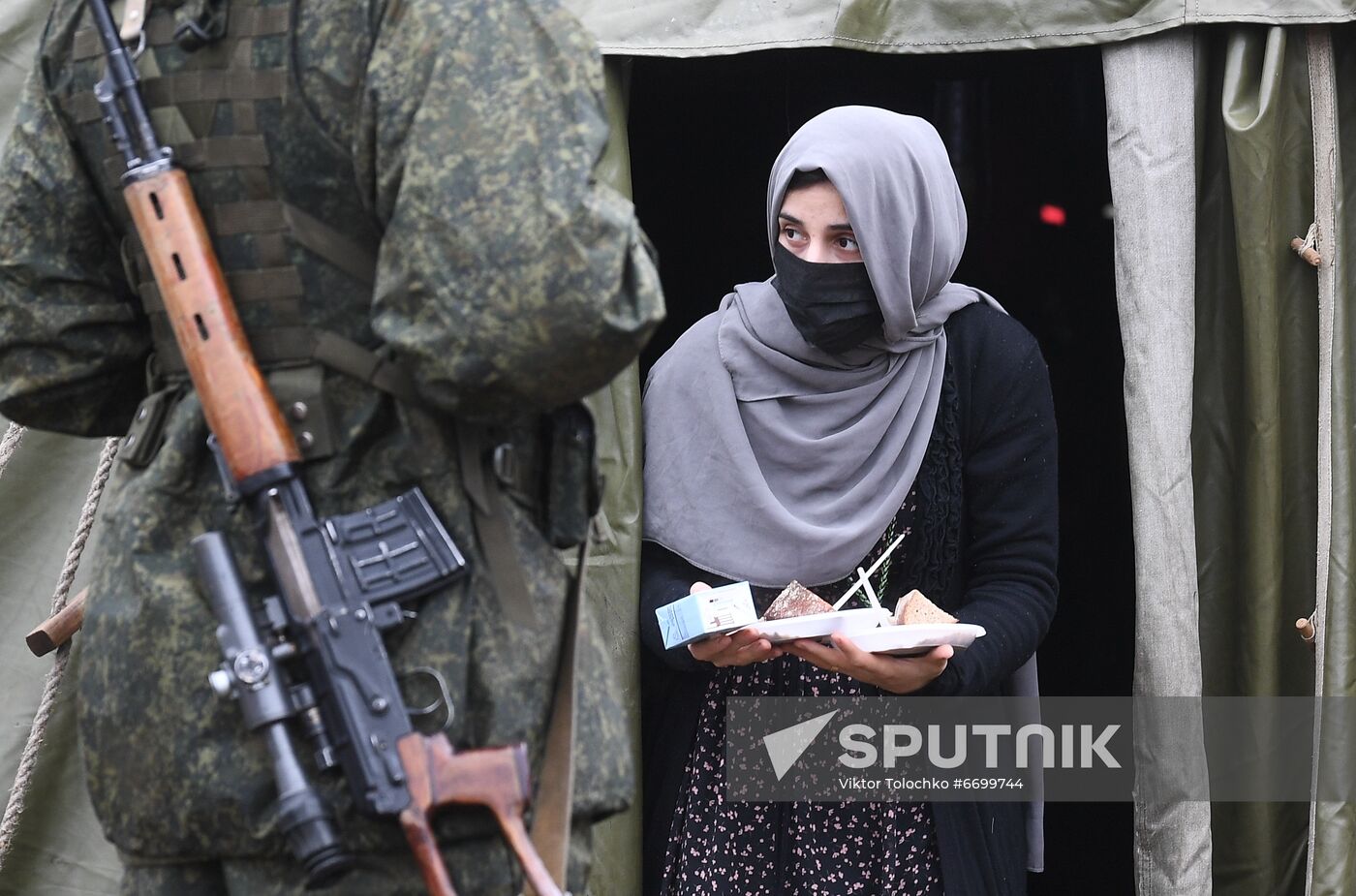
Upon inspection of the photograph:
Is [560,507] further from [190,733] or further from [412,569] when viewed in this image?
[190,733]

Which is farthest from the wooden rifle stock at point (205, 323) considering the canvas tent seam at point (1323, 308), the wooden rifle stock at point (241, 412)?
the canvas tent seam at point (1323, 308)

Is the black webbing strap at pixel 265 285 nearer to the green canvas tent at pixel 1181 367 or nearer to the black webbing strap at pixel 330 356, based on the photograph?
the black webbing strap at pixel 330 356

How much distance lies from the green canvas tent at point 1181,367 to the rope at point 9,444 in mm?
27

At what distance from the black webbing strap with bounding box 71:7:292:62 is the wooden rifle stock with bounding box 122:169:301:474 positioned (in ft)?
0.55

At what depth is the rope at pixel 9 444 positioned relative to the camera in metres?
3.08

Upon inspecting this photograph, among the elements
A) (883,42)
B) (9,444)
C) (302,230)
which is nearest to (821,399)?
(883,42)

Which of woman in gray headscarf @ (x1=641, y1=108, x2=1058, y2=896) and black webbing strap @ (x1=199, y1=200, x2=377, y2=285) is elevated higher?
black webbing strap @ (x1=199, y1=200, x2=377, y2=285)

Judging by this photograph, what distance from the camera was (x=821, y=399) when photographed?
9.68ft

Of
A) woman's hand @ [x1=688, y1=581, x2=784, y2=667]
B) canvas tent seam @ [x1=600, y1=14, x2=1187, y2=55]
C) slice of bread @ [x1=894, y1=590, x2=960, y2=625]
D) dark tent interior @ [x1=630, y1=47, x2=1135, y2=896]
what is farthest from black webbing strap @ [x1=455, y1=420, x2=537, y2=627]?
dark tent interior @ [x1=630, y1=47, x2=1135, y2=896]

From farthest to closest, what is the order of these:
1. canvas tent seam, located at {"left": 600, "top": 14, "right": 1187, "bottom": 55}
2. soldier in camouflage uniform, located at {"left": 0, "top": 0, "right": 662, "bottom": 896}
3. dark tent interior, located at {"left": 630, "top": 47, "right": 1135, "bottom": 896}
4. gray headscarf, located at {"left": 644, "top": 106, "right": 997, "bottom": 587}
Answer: dark tent interior, located at {"left": 630, "top": 47, "right": 1135, "bottom": 896} < canvas tent seam, located at {"left": 600, "top": 14, "right": 1187, "bottom": 55} < gray headscarf, located at {"left": 644, "top": 106, "right": 997, "bottom": 587} < soldier in camouflage uniform, located at {"left": 0, "top": 0, "right": 662, "bottom": 896}

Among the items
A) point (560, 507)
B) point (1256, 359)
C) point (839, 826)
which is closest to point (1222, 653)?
point (1256, 359)

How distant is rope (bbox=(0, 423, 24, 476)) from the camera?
308 cm

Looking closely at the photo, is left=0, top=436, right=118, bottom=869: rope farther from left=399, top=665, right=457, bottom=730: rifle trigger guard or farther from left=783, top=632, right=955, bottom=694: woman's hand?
left=399, top=665, right=457, bottom=730: rifle trigger guard

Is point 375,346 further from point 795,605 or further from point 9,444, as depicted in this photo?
point 9,444
